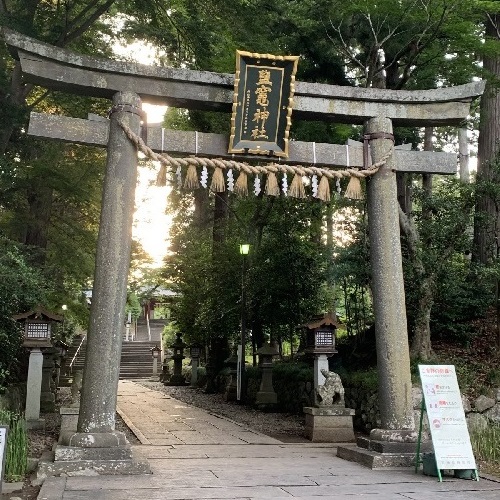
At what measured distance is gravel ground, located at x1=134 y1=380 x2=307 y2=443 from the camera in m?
11.4

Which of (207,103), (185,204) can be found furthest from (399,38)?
(185,204)

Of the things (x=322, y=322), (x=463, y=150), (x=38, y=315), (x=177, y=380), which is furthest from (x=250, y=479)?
(x=463, y=150)

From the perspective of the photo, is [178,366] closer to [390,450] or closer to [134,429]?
[134,429]

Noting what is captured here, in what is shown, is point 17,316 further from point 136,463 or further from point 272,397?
point 272,397

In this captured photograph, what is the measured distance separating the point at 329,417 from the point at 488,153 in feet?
26.9

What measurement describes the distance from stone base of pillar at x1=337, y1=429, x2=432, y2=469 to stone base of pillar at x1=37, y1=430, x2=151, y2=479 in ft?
9.33

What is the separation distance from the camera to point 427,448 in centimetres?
723

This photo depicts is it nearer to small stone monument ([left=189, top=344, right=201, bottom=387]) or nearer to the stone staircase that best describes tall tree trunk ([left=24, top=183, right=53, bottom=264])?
small stone monument ([left=189, top=344, right=201, bottom=387])

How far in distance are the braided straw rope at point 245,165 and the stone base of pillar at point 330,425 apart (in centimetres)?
475

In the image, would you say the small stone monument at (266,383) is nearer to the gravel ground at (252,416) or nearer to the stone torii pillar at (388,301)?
the gravel ground at (252,416)

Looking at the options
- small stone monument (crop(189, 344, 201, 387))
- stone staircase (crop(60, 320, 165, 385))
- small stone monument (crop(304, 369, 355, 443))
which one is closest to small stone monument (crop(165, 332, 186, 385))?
small stone monument (crop(189, 344, 201, 387))

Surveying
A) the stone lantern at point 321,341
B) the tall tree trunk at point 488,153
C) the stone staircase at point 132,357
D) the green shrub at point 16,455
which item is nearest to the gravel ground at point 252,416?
the stone lantern at point 321,341

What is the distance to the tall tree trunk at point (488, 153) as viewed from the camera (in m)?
12.5

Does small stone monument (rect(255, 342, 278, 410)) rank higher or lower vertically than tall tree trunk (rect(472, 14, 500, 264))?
lower
